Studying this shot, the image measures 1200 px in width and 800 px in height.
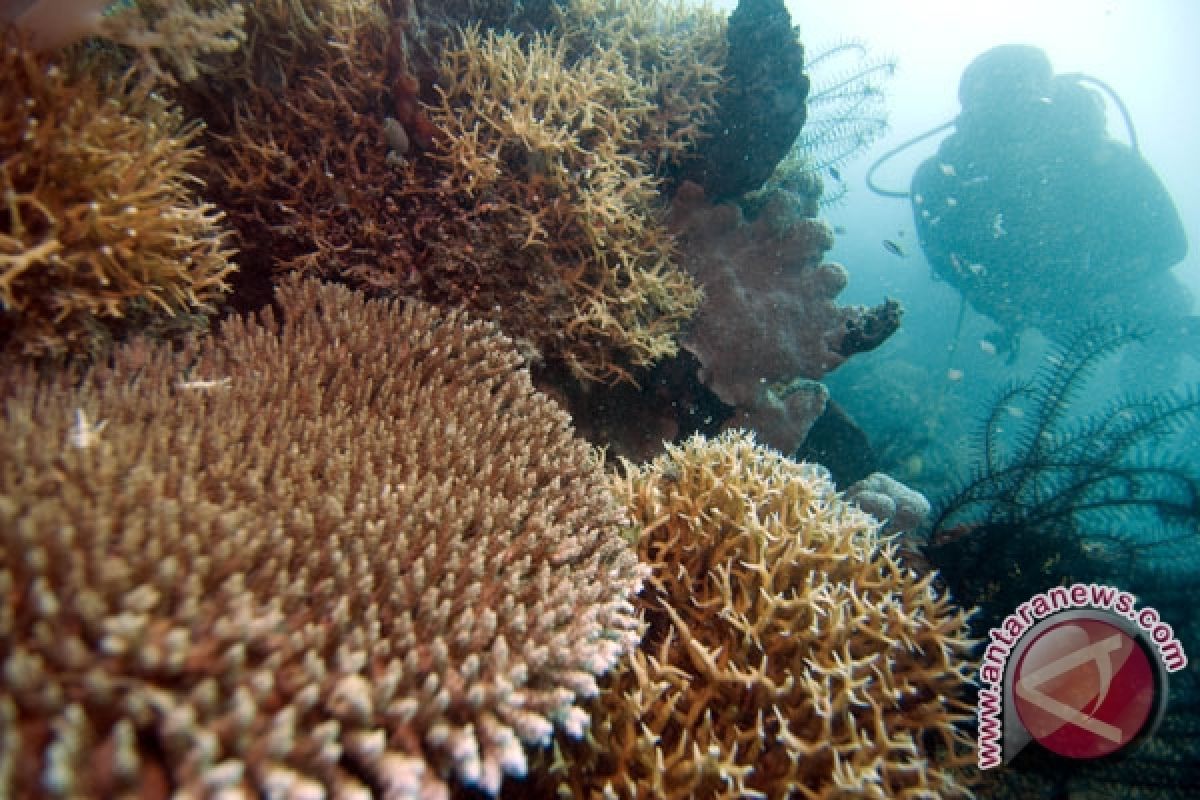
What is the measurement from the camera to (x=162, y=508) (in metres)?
1.70

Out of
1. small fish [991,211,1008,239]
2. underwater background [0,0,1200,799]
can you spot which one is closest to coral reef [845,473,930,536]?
underwater background [0,0,1200,799]

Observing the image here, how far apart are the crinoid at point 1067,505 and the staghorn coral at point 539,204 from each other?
321cm

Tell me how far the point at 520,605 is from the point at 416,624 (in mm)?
353

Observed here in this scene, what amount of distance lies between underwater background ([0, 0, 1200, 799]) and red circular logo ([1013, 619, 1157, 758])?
100 mm

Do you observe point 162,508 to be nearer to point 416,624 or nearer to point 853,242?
point 416,624

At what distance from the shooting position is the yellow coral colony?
3986mm

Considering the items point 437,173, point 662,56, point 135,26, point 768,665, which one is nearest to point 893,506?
point 768,665

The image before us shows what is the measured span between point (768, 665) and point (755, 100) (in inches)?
182

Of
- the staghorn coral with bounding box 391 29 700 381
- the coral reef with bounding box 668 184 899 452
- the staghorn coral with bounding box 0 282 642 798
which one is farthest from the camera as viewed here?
the coral reef with bounding box 668 184 899 452

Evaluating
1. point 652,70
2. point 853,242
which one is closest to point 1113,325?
point 652,70

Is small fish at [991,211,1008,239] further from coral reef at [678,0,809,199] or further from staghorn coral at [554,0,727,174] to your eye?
staghorn coral at [554,0,727,174]

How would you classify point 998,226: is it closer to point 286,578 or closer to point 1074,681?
point 1074,681

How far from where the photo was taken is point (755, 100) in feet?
16.1

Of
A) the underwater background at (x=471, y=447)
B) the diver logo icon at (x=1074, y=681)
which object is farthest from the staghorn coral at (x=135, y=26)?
the diver logo icon at (x=1074, y=681)
